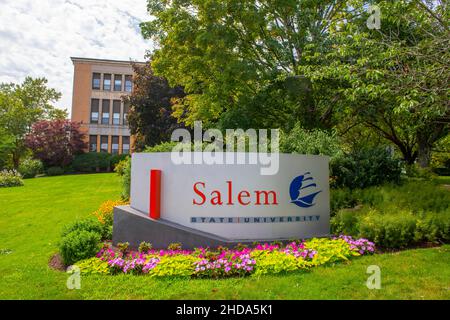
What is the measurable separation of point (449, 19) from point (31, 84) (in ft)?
150

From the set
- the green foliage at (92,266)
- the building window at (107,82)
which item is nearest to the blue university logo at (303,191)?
the green foliage at (92,266)

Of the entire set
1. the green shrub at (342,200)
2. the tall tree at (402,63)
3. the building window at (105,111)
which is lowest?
the green shrub at (342,200)

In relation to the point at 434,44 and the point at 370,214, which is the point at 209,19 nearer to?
the point at 434,44

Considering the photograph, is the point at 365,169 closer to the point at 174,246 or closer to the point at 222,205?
the point at 222,205

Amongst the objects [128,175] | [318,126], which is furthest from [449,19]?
[128,175]

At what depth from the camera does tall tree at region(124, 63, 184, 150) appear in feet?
79.0

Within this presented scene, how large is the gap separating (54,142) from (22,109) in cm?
730

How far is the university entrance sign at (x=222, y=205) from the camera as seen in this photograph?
805cm

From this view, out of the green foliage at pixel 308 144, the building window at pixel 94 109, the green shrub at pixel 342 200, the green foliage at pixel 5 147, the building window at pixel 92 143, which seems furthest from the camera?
the building window at pixel 94 109

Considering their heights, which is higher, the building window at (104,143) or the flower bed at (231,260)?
the building window at (104,143)

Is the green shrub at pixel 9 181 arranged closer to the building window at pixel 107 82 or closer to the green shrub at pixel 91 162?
the green shrub at pixel 91 162
